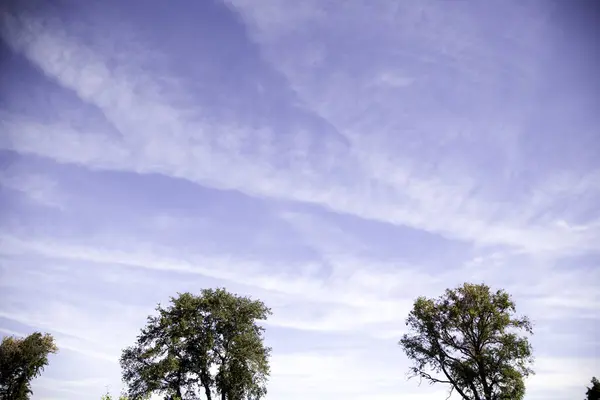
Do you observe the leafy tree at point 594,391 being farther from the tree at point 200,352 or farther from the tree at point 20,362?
the tree at point 20,362

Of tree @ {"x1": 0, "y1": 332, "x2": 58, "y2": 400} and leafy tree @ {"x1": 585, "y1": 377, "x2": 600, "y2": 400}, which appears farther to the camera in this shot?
tree @ {"x1": 0, "y1": 332, "x2": 58, "y2": 400}

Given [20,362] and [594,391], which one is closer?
[594,391]

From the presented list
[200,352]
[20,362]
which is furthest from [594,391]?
[20,362]

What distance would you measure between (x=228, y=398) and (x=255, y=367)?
5.06 meters

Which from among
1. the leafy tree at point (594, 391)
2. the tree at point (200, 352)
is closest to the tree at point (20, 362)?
the tree at point (200, 352)

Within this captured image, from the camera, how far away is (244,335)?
48438mm

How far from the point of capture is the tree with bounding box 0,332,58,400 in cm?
6003

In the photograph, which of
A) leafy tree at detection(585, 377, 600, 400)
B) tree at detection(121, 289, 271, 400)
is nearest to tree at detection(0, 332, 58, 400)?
tree at detection(121, 289, 271, 400)

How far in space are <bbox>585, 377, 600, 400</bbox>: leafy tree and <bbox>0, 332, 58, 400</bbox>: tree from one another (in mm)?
89979

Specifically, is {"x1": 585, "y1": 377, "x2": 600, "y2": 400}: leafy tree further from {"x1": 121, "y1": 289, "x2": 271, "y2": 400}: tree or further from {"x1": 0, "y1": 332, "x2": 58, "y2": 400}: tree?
{"x1": 0, "y1": 332, "x2": 58, "y2": 400}: tree

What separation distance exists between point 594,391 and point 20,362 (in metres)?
92.7

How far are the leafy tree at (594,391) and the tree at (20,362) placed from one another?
90.0m

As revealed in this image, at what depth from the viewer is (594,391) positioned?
48562 millimetres

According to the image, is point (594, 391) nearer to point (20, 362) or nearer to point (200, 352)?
point (200, 352)
